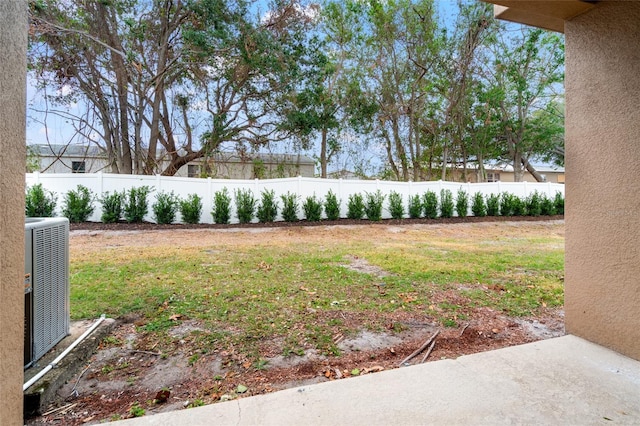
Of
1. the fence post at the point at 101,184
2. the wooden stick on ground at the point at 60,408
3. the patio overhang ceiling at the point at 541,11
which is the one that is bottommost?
the wooden stick on ground at the point at 60,408

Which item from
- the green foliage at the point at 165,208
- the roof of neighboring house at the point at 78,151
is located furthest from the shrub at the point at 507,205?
the roof of neighboring house at the point at 78,151

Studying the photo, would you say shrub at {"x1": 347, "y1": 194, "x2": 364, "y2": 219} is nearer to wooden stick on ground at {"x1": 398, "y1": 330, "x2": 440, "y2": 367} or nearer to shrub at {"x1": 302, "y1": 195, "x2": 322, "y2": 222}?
shrub at {"x1": 302, "y1": 195, "x2": 322, "y2": 222}

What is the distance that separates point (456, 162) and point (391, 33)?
9001mm

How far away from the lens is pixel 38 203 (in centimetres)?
846

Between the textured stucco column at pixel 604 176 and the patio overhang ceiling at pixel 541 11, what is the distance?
0.27 ft

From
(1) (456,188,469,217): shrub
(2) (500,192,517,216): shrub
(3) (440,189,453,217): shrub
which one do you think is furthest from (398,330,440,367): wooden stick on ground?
(2) (500,192,517,216): shrub

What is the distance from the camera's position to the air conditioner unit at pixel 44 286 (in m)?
1.87

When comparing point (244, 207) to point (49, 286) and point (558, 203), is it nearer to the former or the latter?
point (49, 286)

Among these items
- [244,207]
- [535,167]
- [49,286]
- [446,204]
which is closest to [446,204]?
[446,204]

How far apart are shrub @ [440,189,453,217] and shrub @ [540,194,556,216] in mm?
4217

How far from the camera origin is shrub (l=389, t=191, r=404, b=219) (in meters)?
11.5

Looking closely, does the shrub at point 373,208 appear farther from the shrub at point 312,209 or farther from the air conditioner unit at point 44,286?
the air conditioner unit at point 44,286

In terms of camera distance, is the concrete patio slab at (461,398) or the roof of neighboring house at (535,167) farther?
the roof of neighboring house at (535,167)

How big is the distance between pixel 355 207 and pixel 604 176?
886cm
